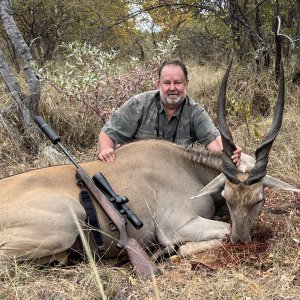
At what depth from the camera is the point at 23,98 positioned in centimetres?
649

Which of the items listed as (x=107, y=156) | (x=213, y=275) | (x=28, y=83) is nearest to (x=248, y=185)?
(x=213, y=275)

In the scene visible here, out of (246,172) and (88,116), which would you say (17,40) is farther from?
(246,172)

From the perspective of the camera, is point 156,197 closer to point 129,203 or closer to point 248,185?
point 129,203

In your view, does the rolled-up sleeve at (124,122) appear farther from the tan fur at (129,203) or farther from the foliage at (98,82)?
the foliage at (98,82)

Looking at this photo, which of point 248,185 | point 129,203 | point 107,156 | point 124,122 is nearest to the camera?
point 248,185

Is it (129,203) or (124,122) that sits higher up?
(124,122)

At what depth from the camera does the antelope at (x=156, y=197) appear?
11.0 feet

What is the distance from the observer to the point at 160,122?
479 centimetres

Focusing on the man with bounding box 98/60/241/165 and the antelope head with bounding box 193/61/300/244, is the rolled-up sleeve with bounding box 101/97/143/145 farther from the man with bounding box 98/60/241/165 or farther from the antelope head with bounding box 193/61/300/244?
the antelope head with bounding box 193/61/300/244

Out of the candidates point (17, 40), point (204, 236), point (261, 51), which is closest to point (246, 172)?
point (204, 236)

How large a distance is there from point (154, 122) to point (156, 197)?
112cm

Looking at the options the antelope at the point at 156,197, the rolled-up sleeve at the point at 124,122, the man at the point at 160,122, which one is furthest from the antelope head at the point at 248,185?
the rolled-up sleeve at the point at 124,122

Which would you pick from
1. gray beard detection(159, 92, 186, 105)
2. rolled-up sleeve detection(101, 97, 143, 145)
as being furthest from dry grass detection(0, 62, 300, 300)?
rolled-up sleeve detection(101, 97, 143, 145)

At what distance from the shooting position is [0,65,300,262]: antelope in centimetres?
337
